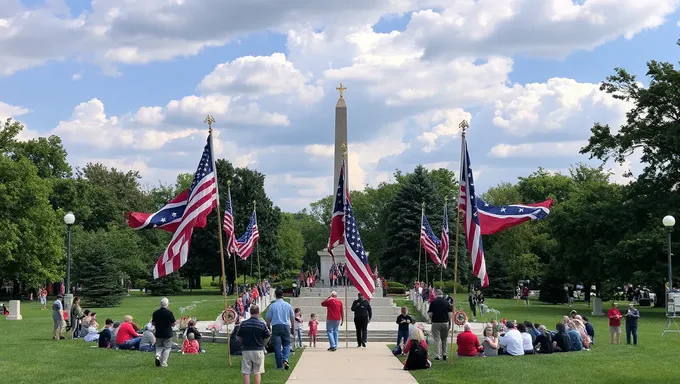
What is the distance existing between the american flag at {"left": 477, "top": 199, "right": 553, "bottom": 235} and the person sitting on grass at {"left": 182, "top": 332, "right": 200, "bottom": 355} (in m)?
8.28

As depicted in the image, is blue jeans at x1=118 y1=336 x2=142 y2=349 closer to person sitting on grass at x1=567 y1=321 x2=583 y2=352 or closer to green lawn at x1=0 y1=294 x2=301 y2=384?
green lawn at x1=0 y1=294 x2=301 y2=384

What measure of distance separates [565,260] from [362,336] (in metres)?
30.8

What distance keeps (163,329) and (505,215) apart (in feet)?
28.5

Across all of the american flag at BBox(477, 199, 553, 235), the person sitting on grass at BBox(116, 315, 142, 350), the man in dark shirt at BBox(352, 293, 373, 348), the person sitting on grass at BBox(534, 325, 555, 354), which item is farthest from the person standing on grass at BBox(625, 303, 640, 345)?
the person sitting on grass at BBox(116, 315, 142, 350)

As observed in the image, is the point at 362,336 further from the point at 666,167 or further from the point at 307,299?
the point at 666,167

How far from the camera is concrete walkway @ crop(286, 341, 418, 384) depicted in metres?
17.1

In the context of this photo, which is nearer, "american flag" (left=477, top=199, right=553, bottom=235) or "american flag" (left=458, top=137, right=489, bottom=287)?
"american flag" (left=458, top=137, right=489, bottom=287)

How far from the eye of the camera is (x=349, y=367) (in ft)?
63.9

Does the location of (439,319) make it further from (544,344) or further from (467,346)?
(544,344)

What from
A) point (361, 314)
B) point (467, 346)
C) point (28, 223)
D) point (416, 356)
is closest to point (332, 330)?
point (361, 314)

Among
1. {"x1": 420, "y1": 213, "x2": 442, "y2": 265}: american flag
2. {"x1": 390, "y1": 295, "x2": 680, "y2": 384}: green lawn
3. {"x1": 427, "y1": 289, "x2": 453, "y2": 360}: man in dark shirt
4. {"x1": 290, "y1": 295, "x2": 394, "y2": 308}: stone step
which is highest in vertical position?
{"x1": 420, "y1": 213, "x2": 442, "y2": 265}: american flag

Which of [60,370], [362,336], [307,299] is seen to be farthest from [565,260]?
[60,370]

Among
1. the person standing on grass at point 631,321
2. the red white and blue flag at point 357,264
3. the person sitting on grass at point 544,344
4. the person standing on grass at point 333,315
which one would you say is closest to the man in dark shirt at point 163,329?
the person standing on grass at point 333,315

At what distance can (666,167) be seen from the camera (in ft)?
159
